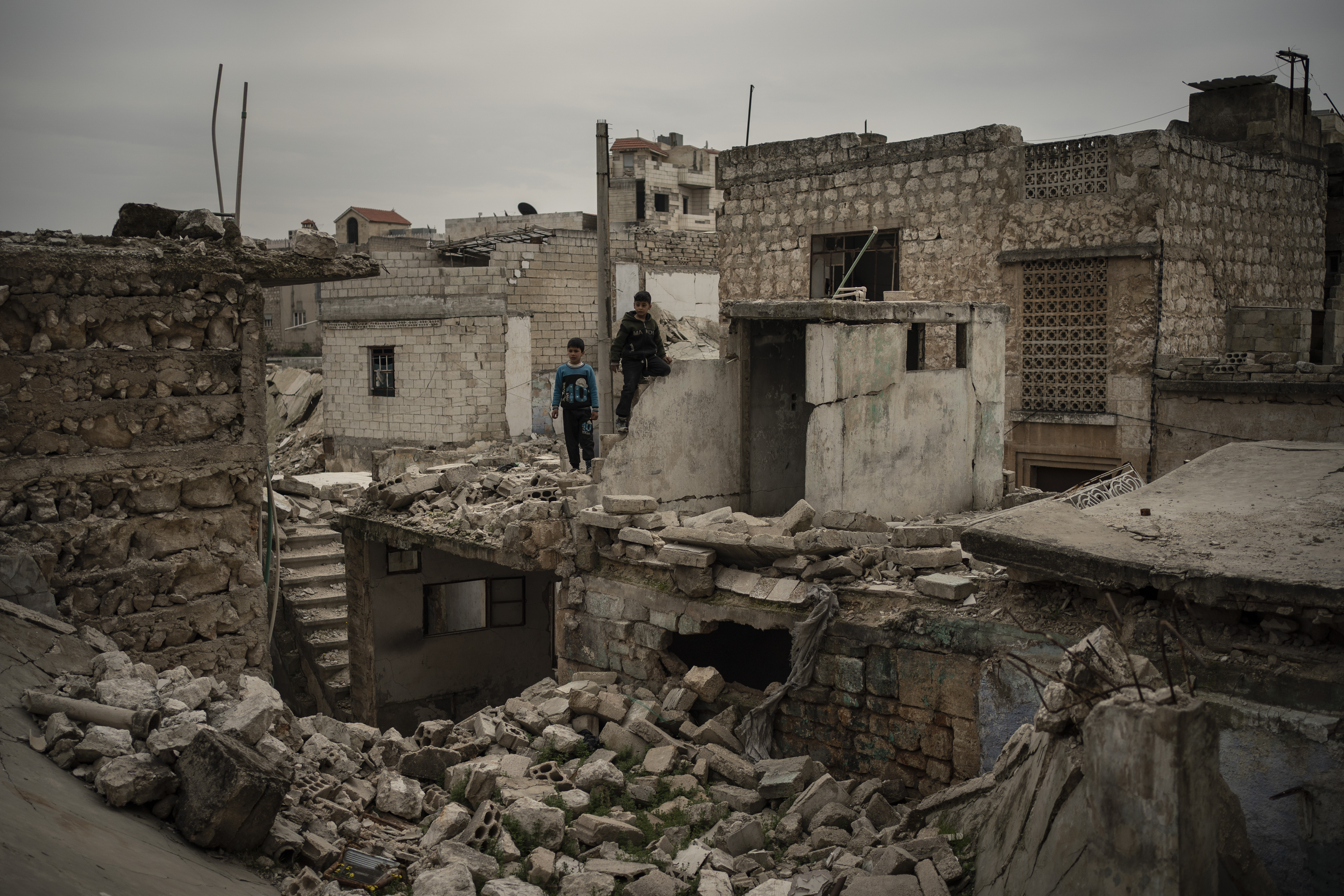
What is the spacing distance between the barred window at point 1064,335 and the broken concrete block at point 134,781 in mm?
12244

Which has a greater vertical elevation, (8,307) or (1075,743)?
(8,307)

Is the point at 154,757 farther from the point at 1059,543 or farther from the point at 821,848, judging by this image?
the point at 1059,543

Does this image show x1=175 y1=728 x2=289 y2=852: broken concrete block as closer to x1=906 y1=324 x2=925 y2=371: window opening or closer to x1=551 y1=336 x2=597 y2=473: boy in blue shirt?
x1=551 y1=336 x2=597 y2=473: boy in blue shirt

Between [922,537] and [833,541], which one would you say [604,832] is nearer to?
[833,541]

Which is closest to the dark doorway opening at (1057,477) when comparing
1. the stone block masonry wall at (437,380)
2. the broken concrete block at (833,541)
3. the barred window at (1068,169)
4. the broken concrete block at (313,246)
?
the barred window at (1068,169)

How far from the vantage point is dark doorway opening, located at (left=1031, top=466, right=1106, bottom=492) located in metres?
13.8

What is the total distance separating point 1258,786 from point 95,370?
5.87 metres

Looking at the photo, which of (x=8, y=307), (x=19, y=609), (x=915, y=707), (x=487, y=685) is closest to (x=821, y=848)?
(x=915, y=707)

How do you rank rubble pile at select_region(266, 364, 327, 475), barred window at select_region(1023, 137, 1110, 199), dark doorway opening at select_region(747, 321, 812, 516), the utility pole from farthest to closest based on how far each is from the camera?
1. rubble pile at select_region(266, 364, 327, 475)
2. barred window at select_region(1023, 137, 1110, 199)
3. the utility pole
4. dark doorway opening at select_region(747, 321, 812, 516)

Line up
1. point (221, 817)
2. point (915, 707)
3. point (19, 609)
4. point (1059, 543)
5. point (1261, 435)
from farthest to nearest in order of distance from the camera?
point (1261, 435) → point (915, 707) → point (1059, 543) → point (19, 609) → point (221, 817)

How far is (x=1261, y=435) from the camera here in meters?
12.2

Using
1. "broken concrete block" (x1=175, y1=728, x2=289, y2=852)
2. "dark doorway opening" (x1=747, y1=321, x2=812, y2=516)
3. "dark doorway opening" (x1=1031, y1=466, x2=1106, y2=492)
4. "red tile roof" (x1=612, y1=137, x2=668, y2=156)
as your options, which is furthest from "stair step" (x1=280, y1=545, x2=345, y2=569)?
"red tile roof" (x1=612, y1=137, x2=668, y2=156)

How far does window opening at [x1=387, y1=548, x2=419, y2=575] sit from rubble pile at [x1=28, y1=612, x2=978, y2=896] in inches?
189

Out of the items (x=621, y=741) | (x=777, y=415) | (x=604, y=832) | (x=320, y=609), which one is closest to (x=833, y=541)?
(x=621, y=741)
